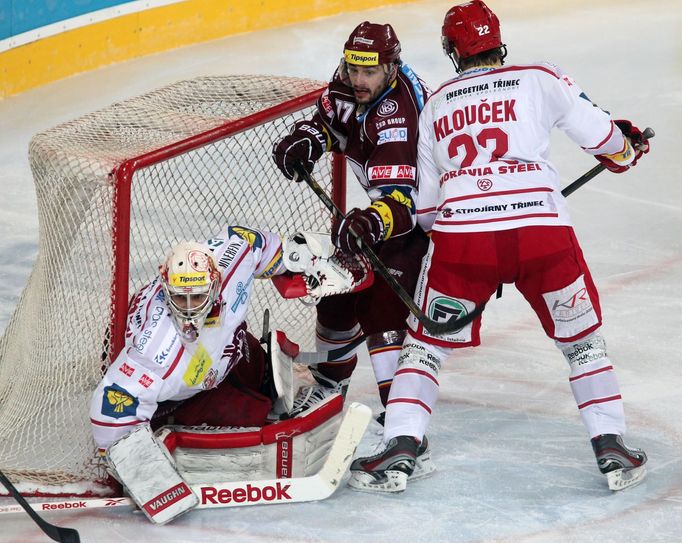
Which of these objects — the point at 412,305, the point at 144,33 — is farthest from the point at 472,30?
the point at 144,33

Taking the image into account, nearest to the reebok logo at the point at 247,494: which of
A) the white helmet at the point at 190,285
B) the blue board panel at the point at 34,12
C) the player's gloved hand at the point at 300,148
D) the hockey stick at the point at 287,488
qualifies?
the hockey stick at the point at 287,488

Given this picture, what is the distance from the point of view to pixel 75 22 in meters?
6.41

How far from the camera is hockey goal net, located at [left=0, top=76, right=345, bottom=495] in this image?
3.21 m

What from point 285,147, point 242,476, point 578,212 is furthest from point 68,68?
point 242,476

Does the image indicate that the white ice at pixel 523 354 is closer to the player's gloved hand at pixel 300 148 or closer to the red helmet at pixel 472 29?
the player's gloved hand at pixel 300 148

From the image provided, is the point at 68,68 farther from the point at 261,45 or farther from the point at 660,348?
the point at 660,348

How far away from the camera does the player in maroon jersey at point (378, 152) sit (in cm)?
Result: 338

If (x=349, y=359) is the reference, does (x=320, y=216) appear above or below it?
above

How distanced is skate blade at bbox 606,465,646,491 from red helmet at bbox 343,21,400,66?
117cm

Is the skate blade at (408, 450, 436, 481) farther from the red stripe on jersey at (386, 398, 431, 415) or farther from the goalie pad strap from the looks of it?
the goalie pad strap

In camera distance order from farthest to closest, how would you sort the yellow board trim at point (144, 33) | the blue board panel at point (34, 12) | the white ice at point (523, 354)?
1. the yellow board trim at point (144, 33)
2. the blue board panel at point (34, 12)
3. the white ice at point (523, 354)

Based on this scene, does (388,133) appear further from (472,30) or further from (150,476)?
(150,476)

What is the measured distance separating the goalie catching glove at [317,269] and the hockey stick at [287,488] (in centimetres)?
37

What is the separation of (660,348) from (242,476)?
151 cm
